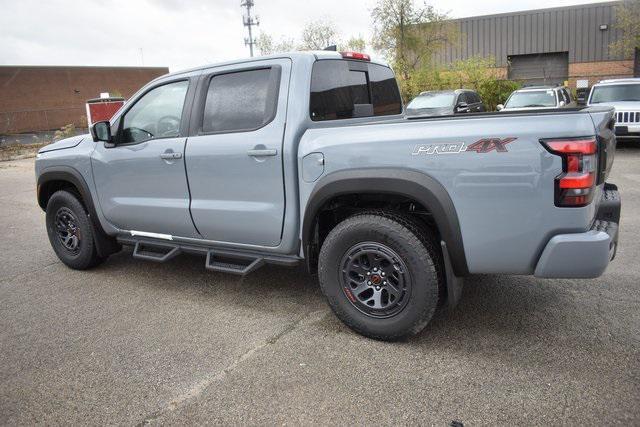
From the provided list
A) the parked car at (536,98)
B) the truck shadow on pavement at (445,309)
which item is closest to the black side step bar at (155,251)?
the truck shadow on pavement at (445,309)

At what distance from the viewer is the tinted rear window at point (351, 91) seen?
13.0 ft

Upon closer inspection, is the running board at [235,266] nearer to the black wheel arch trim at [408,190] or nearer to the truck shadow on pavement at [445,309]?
the truck shadow on pavement at [445,309]

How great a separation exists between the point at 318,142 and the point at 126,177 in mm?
2116

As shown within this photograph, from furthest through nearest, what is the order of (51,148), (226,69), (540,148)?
(51,148) → (226,69) → (540,148)

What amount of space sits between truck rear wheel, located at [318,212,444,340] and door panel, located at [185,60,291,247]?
1.94 ft

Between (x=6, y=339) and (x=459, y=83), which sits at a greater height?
(x=459, y=83)

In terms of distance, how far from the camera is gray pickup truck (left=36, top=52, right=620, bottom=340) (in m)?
2.90

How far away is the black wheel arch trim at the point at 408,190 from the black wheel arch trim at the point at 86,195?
105 inches

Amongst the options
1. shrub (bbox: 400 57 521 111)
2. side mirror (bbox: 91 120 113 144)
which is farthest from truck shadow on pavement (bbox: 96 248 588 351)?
shrub (bbox: 400 57 521 111)

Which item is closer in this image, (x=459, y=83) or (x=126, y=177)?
(x=126, y=177)

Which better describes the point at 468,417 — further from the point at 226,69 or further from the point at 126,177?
the point at 126,177

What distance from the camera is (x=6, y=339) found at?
383 centimetres

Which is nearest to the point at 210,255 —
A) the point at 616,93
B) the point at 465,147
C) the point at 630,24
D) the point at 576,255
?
the point at 465,147

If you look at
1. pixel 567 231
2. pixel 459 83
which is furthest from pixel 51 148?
pixel 459 83
